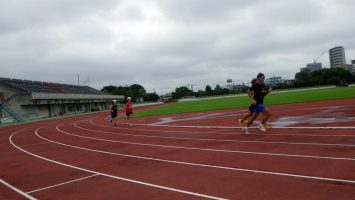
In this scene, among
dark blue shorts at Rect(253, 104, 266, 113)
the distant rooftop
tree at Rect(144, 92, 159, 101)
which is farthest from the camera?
tree at Rect(144, 92, 159, 101)

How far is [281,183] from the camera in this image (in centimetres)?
549

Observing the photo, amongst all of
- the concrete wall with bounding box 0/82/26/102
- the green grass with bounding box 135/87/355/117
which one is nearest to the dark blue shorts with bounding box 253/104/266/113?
the green grass with bounding box 135/87/355/117

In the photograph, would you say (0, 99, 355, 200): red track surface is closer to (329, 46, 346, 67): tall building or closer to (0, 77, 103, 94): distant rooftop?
(0, 77, 103, 94): distant rooftop

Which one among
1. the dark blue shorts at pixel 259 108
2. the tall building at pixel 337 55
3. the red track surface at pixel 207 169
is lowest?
the red track surface at pixel 207 169

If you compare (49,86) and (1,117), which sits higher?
(49,86)

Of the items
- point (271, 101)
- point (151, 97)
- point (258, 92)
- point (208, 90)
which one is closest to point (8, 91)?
point (271, 101)

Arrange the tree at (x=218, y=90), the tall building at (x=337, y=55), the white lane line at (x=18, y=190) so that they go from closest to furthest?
the white lane line at (x=18, y=190), the tree at (x=218, y=90), the tall building at (x=337, y=55)

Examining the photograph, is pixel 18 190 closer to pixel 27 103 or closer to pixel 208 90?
pixel 27 103

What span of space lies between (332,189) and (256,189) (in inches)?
41.6

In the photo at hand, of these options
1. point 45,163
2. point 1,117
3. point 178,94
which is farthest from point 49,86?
point 45,163

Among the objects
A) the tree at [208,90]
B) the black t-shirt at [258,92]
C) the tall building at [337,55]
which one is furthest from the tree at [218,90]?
the tall building at [337,55]

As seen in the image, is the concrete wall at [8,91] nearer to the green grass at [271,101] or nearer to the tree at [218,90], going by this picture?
the green grass at [271,101]

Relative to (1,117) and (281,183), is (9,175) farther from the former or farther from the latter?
(1,117)

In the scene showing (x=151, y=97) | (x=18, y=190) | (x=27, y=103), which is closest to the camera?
(x=18, y=190)
